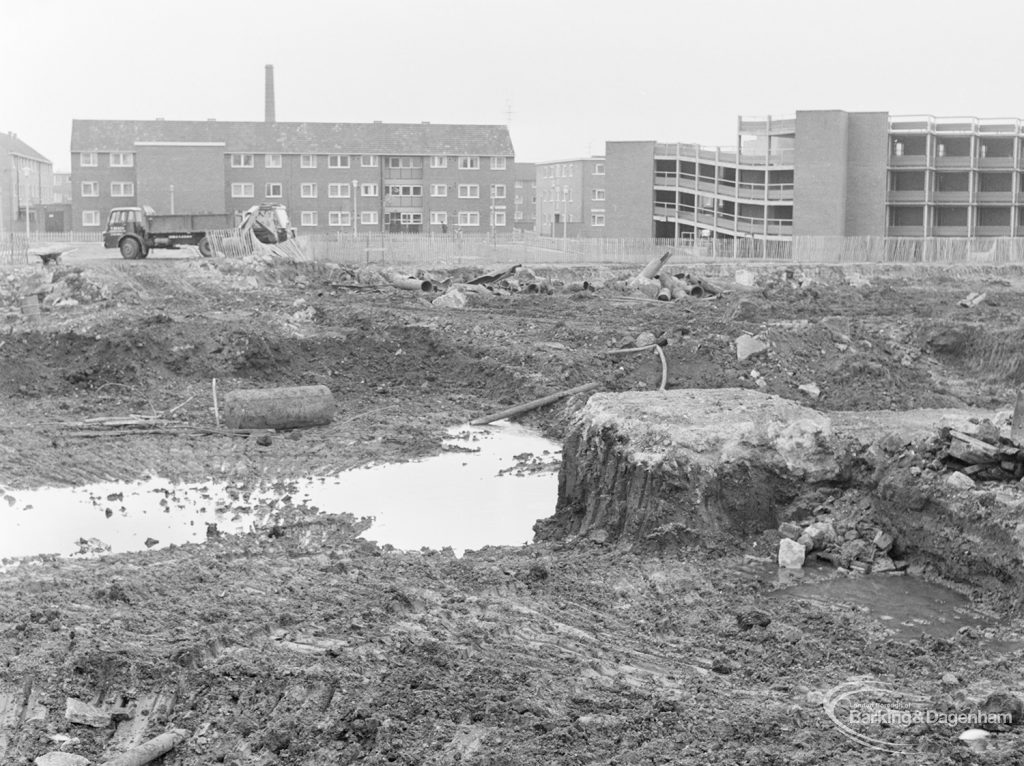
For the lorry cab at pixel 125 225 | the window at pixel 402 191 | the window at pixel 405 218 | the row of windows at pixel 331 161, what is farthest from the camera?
the window at pixel 405 218

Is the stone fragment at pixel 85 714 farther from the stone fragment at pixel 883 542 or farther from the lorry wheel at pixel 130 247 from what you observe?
the lorry wheel at pixel 130 247

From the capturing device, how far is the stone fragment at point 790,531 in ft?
42.5

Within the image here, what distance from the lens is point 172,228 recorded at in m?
42.2

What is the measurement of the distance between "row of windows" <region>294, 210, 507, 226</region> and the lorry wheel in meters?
32.5

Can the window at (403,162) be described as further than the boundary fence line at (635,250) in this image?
Yes

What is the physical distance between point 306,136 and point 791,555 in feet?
215

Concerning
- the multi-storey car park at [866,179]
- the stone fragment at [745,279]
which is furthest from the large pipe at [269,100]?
the stone fragment at [745,279]

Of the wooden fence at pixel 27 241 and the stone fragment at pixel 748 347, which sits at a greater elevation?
the wooden fence at pixel 27 241

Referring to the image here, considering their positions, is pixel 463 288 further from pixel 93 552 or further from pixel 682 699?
pixel 682 699

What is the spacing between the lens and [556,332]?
26469mm

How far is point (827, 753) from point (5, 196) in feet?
265

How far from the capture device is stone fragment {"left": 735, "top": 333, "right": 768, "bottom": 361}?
2339cm

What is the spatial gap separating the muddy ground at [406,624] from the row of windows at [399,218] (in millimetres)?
51046

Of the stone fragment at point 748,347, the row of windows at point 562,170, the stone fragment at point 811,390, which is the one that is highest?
the row of windows at point 562,170
